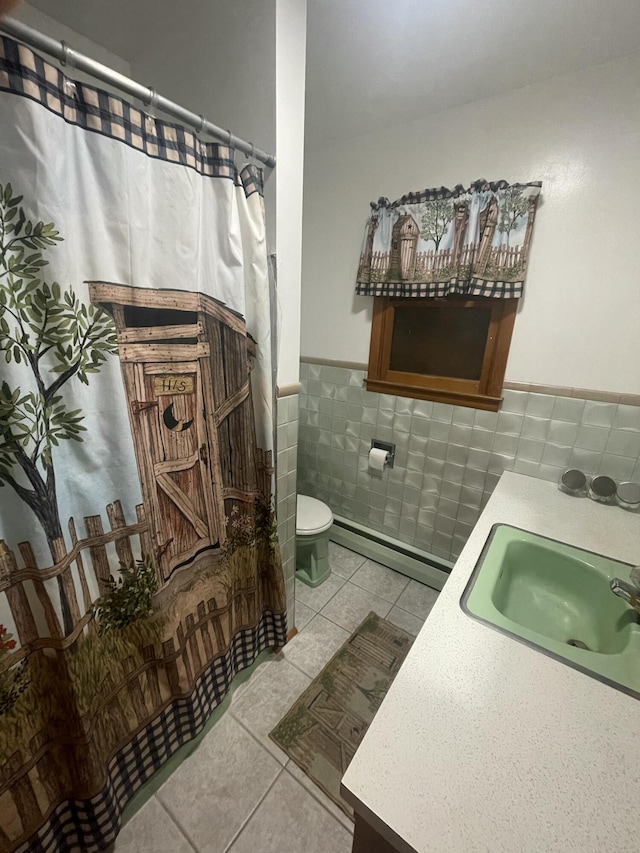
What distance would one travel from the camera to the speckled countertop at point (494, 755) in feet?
1.54

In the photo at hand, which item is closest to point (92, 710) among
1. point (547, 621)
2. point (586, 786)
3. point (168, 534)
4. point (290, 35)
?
point (168, 534)

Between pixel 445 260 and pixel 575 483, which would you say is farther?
pixel 445 260

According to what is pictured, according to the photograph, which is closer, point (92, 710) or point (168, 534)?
point (92, 710)

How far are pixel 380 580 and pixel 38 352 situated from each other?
76.5 inches

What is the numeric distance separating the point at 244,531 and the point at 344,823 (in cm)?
93

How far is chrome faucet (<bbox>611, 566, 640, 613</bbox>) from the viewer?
2.57ft

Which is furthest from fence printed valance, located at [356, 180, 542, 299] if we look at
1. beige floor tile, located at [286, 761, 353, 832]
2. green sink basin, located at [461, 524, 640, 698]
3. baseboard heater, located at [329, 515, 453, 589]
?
beige floor tile, located at [286, 761, 353, 832]

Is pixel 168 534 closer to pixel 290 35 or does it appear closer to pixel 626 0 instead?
pixel 290 35

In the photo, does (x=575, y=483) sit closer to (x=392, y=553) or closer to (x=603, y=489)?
(x=603, y=489)

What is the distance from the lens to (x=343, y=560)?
6.96ft

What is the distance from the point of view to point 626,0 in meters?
0.92

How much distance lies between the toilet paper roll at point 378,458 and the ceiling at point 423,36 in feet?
5.35

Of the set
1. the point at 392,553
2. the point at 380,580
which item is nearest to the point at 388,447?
the point at 392,553

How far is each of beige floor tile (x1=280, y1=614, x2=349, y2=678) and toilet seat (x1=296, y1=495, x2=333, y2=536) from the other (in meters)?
0.45
